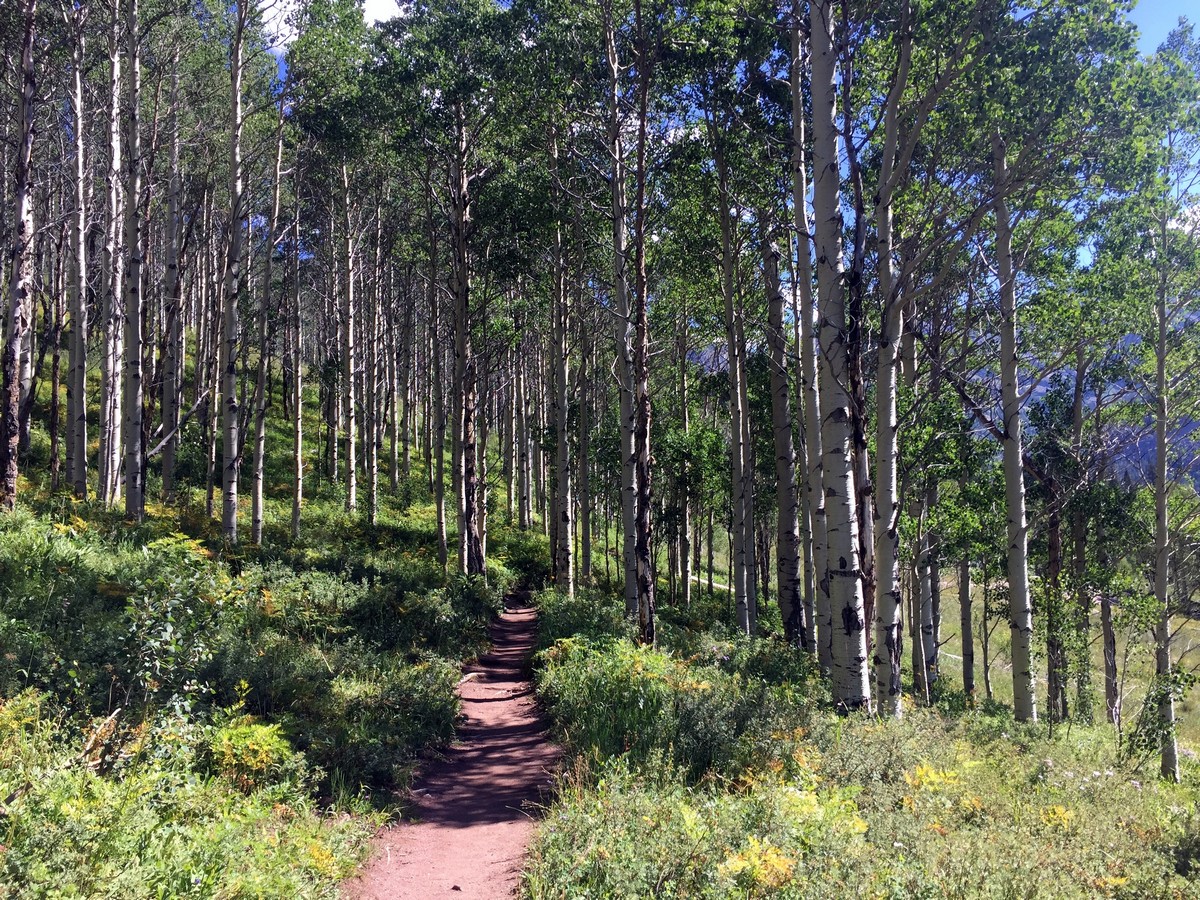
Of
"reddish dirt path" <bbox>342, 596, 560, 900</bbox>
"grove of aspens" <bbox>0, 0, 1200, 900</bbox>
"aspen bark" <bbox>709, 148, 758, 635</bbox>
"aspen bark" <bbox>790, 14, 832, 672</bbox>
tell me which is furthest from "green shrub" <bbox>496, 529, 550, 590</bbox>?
"reddish dirt path" <bbox>342, 596, 560, 900</bbox>

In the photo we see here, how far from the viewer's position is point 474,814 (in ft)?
23.3

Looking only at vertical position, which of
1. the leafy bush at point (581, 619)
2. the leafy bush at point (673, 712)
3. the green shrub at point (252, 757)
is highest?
the green shrub at point (252, 757)

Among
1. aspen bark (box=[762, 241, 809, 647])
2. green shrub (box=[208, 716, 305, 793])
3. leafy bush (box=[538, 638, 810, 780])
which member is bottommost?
leafy bush (box=[538, 638, 810, 780])

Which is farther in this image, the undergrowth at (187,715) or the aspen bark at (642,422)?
the aspen bark at (642,422)

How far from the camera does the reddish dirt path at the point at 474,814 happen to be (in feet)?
18.6

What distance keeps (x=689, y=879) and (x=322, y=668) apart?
20.4ft

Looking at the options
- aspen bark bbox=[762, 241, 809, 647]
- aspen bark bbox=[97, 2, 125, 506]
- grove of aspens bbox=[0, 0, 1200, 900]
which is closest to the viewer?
grove of aspens bbox=[0, 0, 1200, 900]

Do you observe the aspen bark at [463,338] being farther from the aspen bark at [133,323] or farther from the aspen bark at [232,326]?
the aspen bark at [133,323]

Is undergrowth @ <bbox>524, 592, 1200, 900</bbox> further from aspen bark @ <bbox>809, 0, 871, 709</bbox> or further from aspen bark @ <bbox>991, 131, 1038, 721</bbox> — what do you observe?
aspen bark @ <bbox>991, 131, 1038, 721</bbox>

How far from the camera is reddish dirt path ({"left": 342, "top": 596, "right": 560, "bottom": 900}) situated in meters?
5.66

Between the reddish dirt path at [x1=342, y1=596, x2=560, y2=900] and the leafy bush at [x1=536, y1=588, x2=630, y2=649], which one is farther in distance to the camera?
the leafy bush at [x1=536, y1=588, x2=630, y2=649]

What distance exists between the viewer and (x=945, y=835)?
17.3 ft

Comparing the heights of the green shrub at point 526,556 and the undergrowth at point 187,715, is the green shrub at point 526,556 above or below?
below

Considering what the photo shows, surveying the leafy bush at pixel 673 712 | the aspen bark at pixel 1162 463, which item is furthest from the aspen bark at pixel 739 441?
the aspen bark at pixel 1162 463
